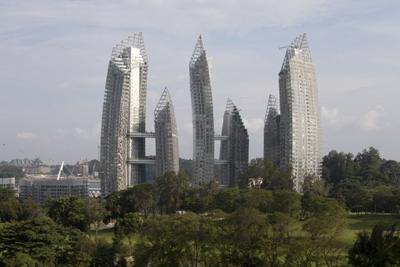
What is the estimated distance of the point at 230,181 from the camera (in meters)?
123

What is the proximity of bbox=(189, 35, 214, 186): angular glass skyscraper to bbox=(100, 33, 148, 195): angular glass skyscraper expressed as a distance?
36.2ft

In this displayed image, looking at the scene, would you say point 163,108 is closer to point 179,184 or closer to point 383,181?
point 179,184

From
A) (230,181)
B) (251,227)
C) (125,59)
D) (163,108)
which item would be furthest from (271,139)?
(251,227)

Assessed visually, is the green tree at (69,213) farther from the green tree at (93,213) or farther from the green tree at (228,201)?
the green tree at (228,201)

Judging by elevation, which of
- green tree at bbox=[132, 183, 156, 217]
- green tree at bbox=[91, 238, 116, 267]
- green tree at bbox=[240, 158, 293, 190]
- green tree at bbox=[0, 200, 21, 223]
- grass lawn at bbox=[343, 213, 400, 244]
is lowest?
green tree at bbox=[91, 238, 116, 267]

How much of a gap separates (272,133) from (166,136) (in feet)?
74.0

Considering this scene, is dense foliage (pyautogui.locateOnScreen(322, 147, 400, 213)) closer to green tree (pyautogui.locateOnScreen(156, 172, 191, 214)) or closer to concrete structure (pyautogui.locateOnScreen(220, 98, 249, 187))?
concrete structure (pyautogui.locateOnScreen(220, 98, 249, 187))

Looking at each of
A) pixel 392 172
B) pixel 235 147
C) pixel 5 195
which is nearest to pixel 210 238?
pixel 5 195

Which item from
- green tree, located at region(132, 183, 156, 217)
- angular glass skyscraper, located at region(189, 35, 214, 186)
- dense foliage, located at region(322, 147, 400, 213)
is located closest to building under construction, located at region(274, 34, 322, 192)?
dense foliage, located at region(322, 147, 400, 213)

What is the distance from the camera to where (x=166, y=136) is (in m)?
113

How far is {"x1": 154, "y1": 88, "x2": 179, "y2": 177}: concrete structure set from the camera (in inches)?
4441

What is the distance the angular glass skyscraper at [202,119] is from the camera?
4515 inches

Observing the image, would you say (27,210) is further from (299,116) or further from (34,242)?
(299,116)

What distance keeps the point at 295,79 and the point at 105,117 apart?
3536cm
